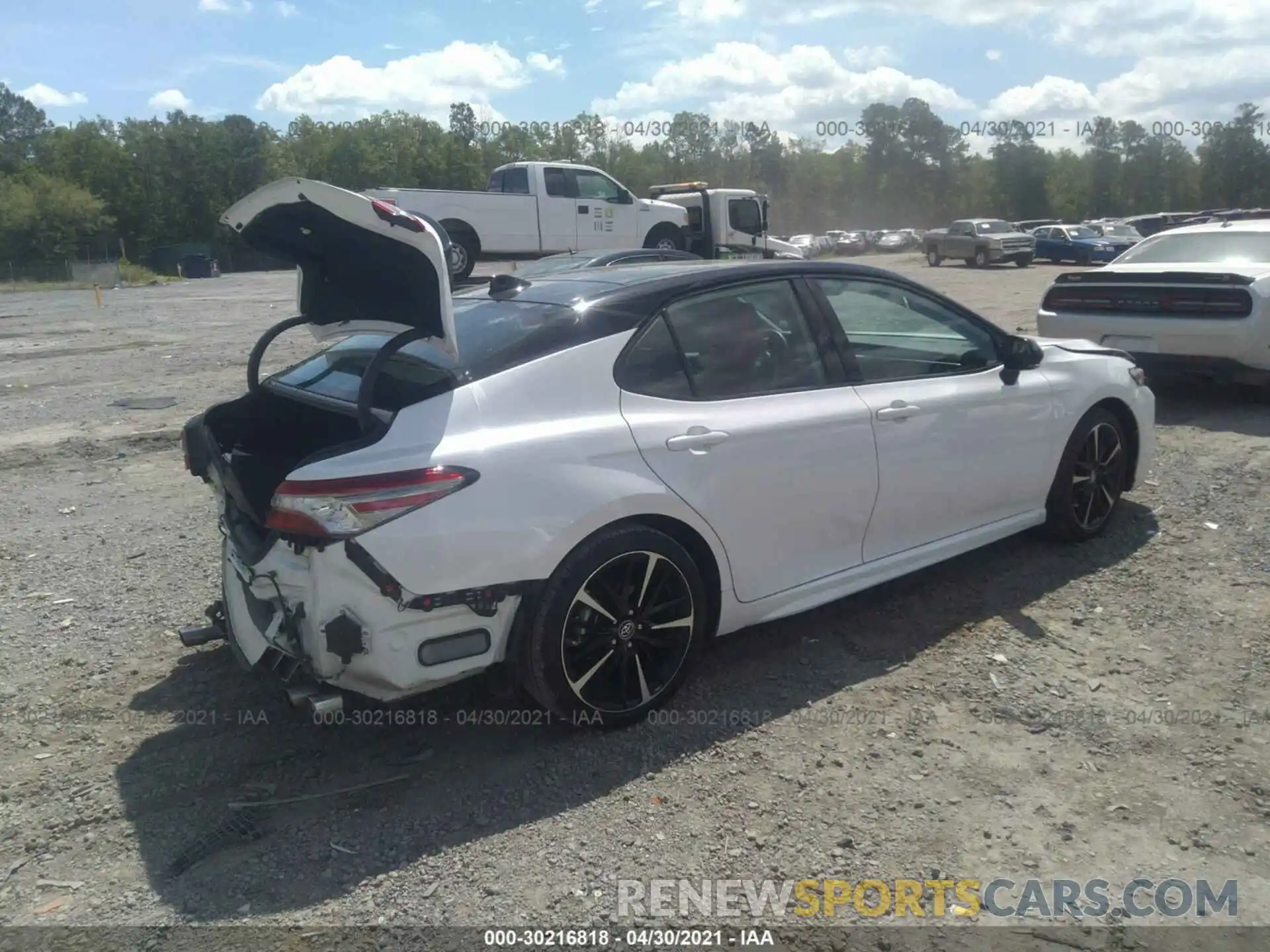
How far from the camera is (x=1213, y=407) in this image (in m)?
8.72

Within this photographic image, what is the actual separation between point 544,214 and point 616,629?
17155 mm

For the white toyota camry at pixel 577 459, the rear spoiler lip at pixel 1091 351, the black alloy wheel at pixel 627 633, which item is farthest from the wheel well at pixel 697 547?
the rear spoiler lip at pixel 1091 351

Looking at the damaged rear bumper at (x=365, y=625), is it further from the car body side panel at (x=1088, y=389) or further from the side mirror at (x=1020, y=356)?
the car body side panel at (x=1088, y=389)

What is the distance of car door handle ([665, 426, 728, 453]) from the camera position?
3662 millimetres

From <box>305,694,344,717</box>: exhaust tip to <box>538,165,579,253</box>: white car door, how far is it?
57.1 ft

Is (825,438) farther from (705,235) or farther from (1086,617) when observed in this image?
(705,235)

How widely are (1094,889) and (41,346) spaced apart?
1732 cm

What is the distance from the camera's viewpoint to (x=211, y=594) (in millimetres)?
5051

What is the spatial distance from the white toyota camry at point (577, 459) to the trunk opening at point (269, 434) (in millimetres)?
10

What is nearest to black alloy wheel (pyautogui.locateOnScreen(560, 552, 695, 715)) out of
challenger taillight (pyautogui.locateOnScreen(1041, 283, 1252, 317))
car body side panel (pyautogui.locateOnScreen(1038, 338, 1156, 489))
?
car body side panel (pyautogui.locateOnScreen(1038, 338, 1156, 489))

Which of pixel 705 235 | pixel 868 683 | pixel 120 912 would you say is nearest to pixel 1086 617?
pixel 868 683

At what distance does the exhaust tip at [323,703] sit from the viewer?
3.14 metres

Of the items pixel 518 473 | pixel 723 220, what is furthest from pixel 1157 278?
pixel 723 220

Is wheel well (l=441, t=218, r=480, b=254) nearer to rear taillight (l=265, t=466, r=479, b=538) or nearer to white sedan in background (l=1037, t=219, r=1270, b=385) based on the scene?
white sedan in background (l=1037, t=219, r=1270, b=385)
